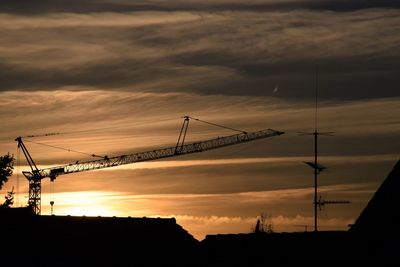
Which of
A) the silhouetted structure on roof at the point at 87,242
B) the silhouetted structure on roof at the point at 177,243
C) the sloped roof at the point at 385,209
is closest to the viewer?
the sloped roof at the point at 385,209

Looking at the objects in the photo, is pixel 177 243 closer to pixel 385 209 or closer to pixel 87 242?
pixel 87 242

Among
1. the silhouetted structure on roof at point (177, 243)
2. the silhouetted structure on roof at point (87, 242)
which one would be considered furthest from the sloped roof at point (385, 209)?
the silhouetted structure on roof at point (87, 242)

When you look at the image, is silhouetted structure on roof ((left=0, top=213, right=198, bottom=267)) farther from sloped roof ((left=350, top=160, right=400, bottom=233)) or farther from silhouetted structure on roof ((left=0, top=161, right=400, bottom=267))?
sloped roof ((left=350, top=160, right=400, bottom=233))

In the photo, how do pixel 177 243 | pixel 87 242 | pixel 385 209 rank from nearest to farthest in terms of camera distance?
pixel 385 209
pixel 87 242
pixel 177 243

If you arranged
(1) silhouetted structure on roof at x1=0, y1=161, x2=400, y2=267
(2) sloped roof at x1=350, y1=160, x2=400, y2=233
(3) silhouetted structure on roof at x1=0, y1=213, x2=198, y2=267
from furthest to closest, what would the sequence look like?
(3) silhouetted structure on roof at x1=0, y1=213, x2=198, y2=267 < (1) silhouetted structure on roof at x1=0, y1=161, x2=400, y2=267 < (2) sloped roof at x1=350, y1=160, x2=400, y2=233

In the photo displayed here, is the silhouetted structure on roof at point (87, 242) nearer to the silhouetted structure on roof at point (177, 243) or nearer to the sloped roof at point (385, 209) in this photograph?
the silhouetted structure on roof at point (177, 243)

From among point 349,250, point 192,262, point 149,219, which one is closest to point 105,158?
point 149,219

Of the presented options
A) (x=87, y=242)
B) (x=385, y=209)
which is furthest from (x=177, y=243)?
(x=385, y=209)

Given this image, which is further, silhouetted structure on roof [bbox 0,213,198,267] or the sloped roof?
silhouetted structure on roof [bbox 0,213,198,267]

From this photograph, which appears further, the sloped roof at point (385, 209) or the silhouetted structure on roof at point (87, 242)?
the silhouetted structure on roof at point (87, 242)

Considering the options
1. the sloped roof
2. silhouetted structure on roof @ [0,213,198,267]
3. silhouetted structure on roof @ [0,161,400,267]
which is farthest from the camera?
silhouetted structure on roof @ [0,213,198,267]

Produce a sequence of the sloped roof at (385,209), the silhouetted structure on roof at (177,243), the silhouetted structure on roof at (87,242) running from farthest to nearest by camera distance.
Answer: the silhouetted structure on roof at (87,242)
the silhouetted structure on roof at (177,243)
the sloped roof at (385,209)

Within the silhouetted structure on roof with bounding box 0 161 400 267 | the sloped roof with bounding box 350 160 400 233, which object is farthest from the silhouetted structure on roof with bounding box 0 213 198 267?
the sloped roof with bounding box 350 160 400 233

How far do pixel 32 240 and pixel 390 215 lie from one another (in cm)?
3262
